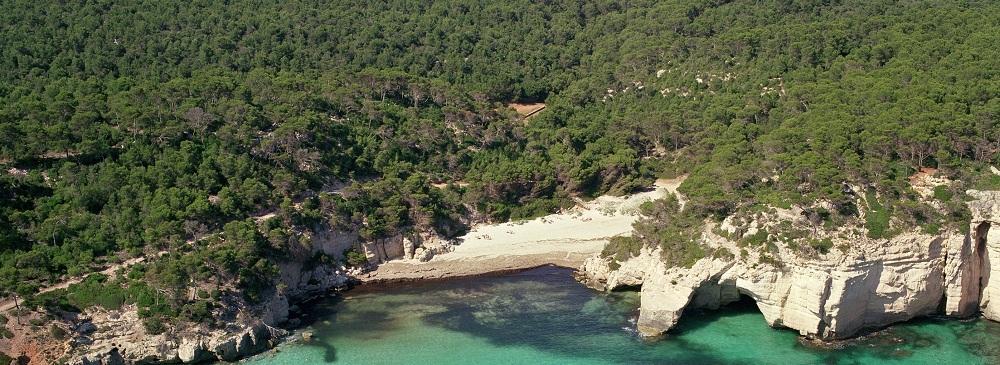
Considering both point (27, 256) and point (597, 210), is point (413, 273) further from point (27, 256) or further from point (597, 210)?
point (27, 256)

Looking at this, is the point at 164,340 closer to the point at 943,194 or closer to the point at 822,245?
the point at 822,245

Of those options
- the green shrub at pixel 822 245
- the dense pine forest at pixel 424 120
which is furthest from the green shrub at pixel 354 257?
the green shrub at pixel 822 245

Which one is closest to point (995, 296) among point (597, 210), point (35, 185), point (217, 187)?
point (597, 210)

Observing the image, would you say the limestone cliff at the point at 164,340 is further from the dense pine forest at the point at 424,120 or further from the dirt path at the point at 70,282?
the dirt path at the point at 70,282

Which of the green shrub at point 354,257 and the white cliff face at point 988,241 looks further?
the green shrub at point 354,257

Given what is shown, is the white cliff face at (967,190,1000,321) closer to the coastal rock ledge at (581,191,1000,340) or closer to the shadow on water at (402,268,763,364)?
the coastal rock ledge at (581,191,1000,340)

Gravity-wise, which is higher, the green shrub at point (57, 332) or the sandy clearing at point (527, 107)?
the sandy clearing at point (527, 107)

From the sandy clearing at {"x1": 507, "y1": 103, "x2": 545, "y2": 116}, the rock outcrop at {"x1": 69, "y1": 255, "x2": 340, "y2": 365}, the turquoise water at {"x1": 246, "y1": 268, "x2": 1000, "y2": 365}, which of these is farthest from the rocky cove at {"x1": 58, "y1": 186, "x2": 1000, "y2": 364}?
the sandy clearing at {"x1": 507, "y1": 103, "x2": 545, "y2": 116}
